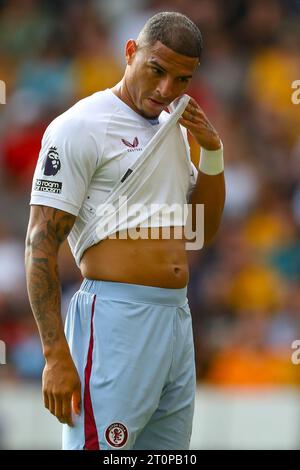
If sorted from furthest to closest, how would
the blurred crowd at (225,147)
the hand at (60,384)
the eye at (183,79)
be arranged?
the blurred crowd at (225,147) → the eye at (183,79) → the hand at (60,384)

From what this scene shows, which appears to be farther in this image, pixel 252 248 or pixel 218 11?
pixel 218 11

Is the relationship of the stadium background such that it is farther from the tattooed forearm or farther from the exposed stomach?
the tattooed forearm

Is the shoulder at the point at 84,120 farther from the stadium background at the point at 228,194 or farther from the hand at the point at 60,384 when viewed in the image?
the stadium background at the point at 228,194

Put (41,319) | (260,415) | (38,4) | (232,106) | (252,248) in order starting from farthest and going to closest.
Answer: (38,4)
(232,106)
(252,248)
(260,415)
(41,319)

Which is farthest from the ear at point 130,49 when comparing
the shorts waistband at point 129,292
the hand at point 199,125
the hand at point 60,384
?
the hand at point 60,384

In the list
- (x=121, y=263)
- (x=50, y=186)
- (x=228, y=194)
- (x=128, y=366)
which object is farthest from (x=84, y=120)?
(x=228, y=194)

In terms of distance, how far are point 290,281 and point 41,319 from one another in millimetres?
4805

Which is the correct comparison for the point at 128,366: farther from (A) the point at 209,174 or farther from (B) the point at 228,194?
(B) the point at 228,194

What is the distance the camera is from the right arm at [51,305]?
151 inches

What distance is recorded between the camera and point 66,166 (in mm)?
3893

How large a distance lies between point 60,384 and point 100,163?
0.85 m

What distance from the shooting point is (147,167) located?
4.04 m

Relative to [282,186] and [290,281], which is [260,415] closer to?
[290,281]
